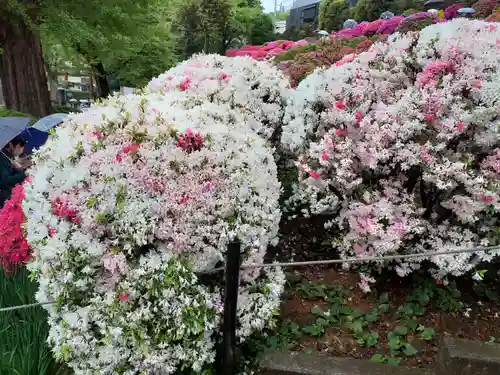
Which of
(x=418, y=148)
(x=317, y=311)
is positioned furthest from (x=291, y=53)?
(x=317, y=311)

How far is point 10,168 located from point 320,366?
175 inches

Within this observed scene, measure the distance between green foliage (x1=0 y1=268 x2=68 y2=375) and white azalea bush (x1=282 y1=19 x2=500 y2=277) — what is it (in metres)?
2.09

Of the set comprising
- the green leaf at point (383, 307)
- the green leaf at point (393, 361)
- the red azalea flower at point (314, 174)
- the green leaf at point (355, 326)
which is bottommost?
the green leaf at point (393, 361)

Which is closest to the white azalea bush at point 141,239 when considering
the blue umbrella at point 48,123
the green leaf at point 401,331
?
the green leaf at point 401,331

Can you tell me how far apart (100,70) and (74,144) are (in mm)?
18583

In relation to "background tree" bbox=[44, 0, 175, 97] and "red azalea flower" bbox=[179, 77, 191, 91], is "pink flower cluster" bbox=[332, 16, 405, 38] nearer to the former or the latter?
"background tree" bbox=[44, 0, 175, 97]

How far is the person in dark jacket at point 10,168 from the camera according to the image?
5.03m

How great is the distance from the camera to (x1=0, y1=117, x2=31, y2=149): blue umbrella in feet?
16.5

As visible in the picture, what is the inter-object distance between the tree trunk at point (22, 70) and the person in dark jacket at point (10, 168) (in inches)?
148

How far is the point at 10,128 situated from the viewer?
522cm

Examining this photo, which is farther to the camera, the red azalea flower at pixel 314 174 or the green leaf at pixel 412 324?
the red azalea flower at pixel 314 174

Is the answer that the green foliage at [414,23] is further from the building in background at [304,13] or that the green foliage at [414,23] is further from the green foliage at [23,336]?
the building in background at [304,13]

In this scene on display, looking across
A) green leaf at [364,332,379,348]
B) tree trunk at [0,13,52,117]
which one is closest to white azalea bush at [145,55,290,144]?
green leaf at [364,332,379,348]

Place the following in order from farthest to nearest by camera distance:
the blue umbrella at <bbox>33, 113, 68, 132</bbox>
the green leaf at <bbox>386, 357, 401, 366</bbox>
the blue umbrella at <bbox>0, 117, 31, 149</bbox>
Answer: the blue umbrella at <bbox>33, 113, 68, 132</bbox> < the blue umbrella at <bbox>0, 117, 31, 149</bbox> < the green leaf at <bbox>386, 357, 401, 366</bbox>
